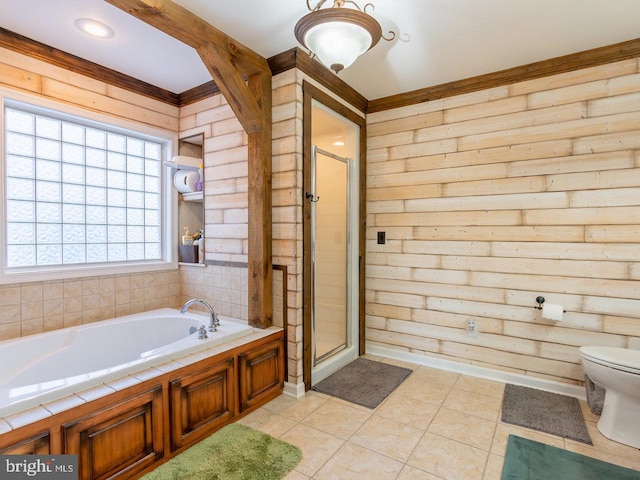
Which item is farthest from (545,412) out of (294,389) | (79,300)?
(79,300)

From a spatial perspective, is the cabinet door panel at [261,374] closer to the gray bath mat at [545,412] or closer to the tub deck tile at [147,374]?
the tub deck tile at [147,374]

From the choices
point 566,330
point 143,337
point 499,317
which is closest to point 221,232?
point 143,337

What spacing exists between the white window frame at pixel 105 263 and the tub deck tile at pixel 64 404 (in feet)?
4.35

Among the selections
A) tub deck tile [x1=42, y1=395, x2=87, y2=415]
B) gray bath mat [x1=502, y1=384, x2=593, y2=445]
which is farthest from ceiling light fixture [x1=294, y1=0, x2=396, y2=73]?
gray bath mat [x1=502, y1=384, x2=593, y2=445]

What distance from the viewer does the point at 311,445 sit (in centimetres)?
205

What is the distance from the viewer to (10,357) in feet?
7.21

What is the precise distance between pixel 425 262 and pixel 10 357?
10.3 ft

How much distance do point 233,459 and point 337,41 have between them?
2300mm

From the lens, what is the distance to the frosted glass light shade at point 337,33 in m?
1.73

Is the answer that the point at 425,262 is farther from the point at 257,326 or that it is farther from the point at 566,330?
the point at 257,326

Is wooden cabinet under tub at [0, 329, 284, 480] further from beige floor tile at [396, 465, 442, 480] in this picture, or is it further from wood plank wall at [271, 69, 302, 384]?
beige floor tile at [396, 465, 442, 480]

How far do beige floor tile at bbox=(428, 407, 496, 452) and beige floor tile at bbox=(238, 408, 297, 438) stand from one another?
0.92 m

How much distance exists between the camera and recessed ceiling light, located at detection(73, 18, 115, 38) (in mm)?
2230

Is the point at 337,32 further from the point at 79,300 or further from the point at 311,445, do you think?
the point at 79,300
